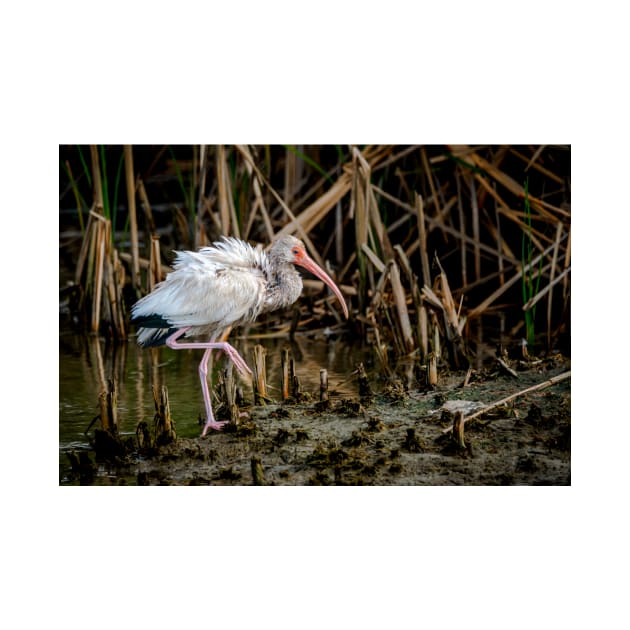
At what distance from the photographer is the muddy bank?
5574mm

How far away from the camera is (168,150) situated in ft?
29.6

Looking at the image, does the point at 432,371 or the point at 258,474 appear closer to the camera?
the point at 258,474

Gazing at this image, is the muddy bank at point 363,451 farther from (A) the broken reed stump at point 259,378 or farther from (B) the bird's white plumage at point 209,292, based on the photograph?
(B) the bird's white plumage at point 209,292

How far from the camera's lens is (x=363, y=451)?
5777 millimetres

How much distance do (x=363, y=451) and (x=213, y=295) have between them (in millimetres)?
1414

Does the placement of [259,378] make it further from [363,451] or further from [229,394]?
[363,451]

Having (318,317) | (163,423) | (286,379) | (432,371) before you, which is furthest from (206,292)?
(318,317)

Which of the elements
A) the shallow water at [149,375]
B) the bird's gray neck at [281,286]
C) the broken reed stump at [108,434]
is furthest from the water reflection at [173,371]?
the bird's gray neck at [281,286]

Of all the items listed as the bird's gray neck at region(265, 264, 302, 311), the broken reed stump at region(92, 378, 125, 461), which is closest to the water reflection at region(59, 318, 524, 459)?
the broken reed stump at region(92, 378, 125, 461)

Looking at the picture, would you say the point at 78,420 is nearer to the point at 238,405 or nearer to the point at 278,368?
the point at 238,405

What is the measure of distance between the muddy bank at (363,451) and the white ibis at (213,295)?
385 mm

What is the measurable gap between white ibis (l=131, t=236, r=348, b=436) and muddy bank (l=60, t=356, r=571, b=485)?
15.1 inches

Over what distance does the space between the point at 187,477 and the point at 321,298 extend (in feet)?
13.3

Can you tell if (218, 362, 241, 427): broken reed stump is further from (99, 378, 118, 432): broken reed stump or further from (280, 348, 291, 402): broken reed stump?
(99, 378, 118, 432): broken reed stump
